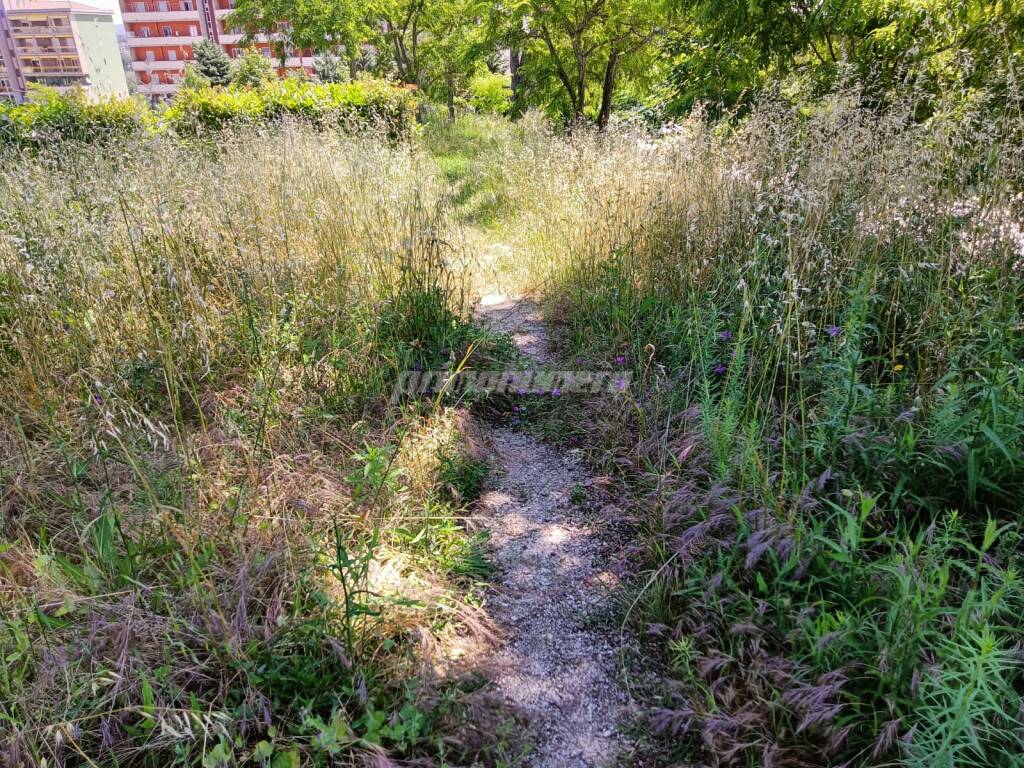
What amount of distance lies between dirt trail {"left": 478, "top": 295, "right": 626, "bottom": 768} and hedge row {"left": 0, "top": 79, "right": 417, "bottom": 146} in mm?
5763

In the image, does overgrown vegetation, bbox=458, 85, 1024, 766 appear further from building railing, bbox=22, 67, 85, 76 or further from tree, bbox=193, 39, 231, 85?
building railing, bbox=22, 67, 85, 76

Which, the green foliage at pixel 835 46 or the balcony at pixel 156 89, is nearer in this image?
the green foliage at pixel 835 46

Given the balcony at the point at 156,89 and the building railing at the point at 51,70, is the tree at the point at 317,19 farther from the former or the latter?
the building railing at the point at 51,70

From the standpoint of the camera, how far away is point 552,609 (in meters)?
2.13

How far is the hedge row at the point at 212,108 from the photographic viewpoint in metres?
8.00

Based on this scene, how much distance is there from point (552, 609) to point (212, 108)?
1027 centimetres

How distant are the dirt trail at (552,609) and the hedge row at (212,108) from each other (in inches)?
227

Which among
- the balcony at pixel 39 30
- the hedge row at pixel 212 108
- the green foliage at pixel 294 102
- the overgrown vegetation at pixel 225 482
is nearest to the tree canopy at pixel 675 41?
the green foliage at pixel 294 102

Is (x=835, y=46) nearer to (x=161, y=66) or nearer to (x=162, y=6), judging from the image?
(x=161, y=66)

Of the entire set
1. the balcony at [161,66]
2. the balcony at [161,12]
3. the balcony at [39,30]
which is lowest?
the balcony at [161,66]

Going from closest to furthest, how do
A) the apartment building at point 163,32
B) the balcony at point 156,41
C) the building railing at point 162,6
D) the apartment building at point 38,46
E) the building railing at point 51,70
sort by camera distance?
1. the apartment building at point 38,46
2. the building railing at point 51,70
3. the apartment building at point 163,32
4. the building railing at point 162,6
5. the balcony at point 156,41

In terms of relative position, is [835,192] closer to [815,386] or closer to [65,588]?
[815,386]

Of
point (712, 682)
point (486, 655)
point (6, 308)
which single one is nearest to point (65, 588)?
point (486, 655)

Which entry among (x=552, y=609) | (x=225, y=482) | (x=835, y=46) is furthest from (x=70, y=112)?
(x=552, y=609)
